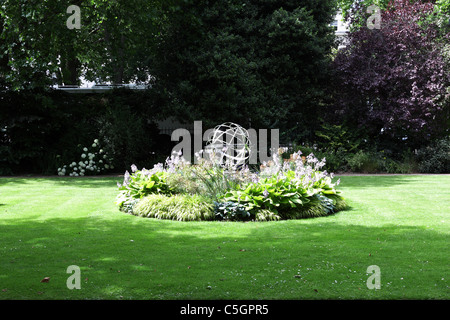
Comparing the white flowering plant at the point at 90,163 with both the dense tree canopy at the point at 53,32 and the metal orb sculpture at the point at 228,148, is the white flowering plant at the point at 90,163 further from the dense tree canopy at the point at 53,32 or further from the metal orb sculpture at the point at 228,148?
the metal orb sculpture at the point at 228,148

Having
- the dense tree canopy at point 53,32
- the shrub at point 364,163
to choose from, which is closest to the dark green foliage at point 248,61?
the dense tree canopy at point 53,32

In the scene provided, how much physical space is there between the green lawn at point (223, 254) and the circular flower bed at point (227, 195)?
363 millimetres

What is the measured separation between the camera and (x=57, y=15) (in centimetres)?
1496

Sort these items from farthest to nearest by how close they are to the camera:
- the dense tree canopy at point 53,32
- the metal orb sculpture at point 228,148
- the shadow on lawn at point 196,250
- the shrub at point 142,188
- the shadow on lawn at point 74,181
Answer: the dense tree canopy at point 53,32, the shadow on lawn at point 74,181, the metal orb sculpture at point 228,148, the shrub at point 142,188, the shadow on lawn at point 196,250

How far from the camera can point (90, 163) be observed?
15.9 m

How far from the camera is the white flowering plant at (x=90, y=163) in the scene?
52.1ft

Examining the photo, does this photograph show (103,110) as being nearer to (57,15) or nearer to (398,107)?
(57,15)

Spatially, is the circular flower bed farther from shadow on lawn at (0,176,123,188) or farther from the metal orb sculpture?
shadow on lawn at (0,176,123,188)

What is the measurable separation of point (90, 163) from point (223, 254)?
36.4ft

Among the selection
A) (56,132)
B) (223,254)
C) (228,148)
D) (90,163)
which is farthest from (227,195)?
(56,132)

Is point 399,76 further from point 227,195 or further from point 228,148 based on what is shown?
point 227,195

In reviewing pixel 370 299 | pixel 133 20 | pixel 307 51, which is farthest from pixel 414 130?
pixel 370 299
